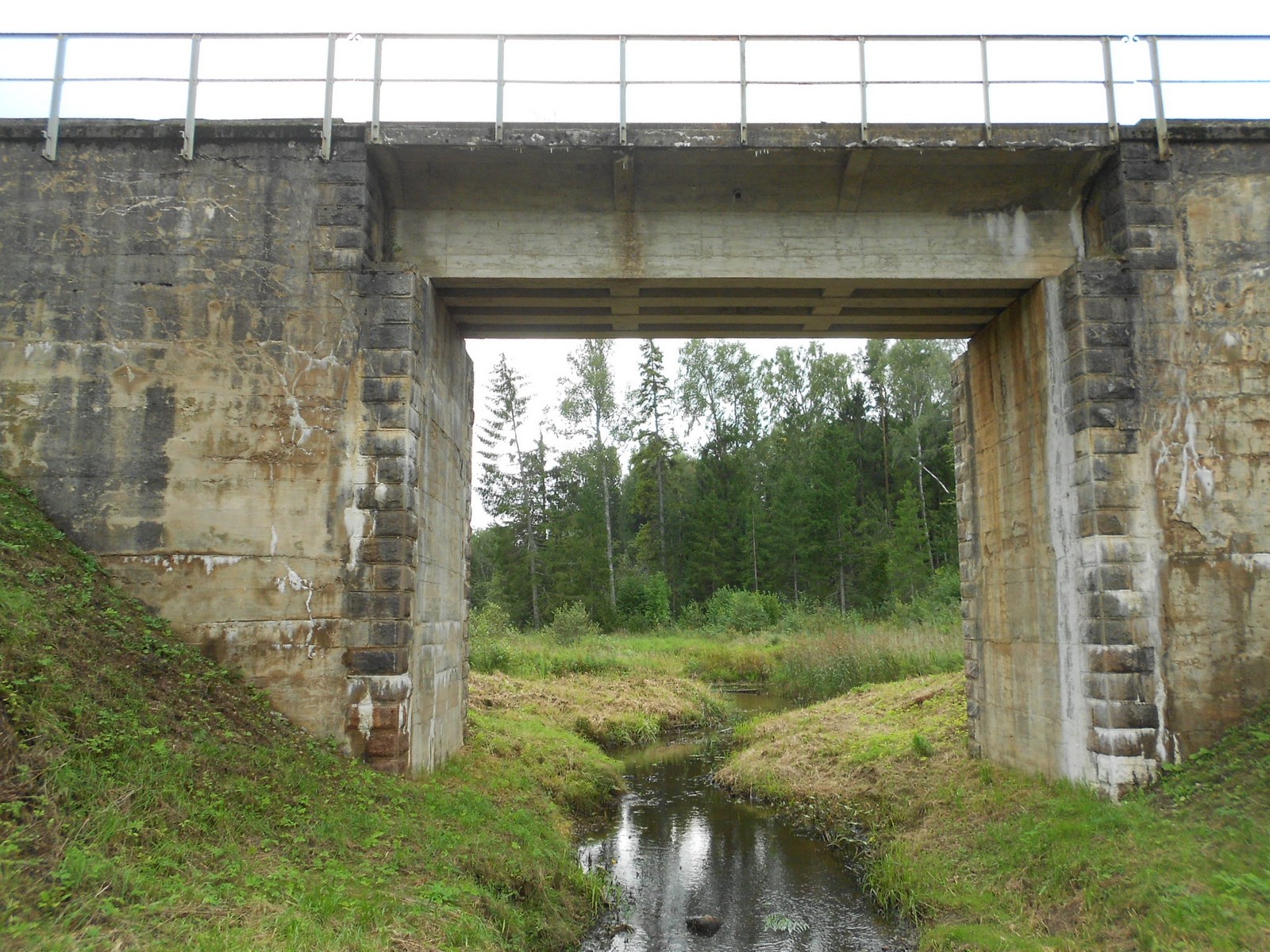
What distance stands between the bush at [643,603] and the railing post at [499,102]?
32266 mm

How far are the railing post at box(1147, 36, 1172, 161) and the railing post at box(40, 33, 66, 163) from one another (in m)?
12.3

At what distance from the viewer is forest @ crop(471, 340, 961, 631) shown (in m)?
41.2

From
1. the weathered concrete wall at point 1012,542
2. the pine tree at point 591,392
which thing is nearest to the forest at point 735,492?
the pine tree at point 591,392

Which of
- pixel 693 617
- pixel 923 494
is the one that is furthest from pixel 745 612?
pixel 923 494

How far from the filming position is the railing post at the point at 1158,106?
391 inches

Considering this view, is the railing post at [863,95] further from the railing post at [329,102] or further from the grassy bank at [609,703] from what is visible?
the grassy bank at [609,703]

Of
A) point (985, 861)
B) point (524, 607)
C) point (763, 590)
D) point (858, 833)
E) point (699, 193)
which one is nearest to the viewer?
point (985, 861)

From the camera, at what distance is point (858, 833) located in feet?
38.3

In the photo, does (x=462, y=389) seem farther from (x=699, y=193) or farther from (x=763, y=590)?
(x=763, y=590)

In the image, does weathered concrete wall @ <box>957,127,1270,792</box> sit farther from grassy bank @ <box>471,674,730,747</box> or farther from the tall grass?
the tall grass

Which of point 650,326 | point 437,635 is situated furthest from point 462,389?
point 437,635

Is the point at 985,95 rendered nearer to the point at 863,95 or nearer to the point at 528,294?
the point at 863,95

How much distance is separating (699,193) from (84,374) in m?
7.14

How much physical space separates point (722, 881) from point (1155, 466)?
21.9 feet
